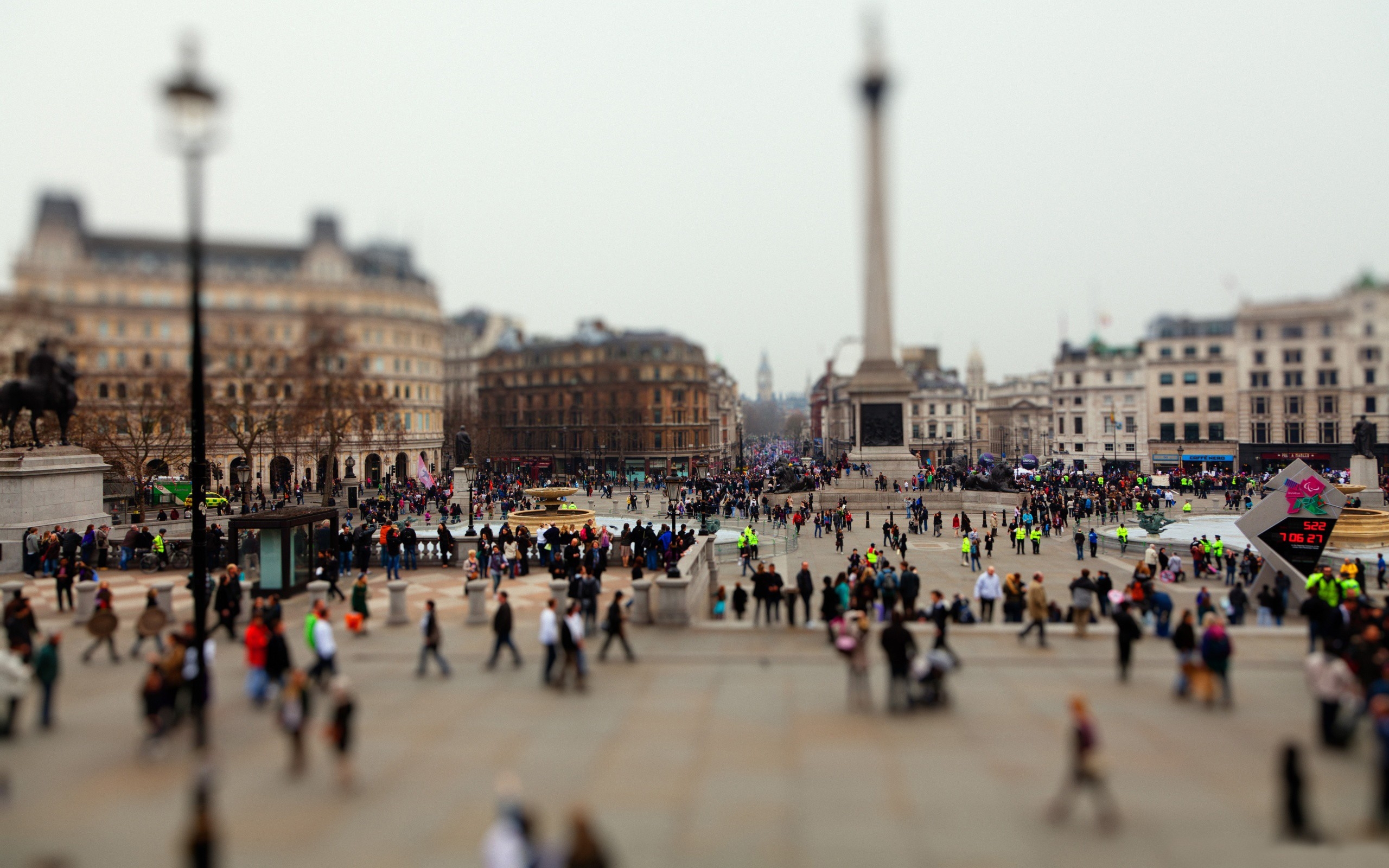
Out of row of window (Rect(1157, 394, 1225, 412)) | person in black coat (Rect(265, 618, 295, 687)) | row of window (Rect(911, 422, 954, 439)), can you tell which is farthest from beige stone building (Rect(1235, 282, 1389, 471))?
person in black coat (Rect(265, 618, 295, 687))

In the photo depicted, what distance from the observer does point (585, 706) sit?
1186cm

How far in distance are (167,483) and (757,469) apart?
52682 millimetres

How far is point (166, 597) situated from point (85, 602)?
2.61 meters

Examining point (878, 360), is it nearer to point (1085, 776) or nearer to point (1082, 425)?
point (1082, 425)

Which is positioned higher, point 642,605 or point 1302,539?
point 1302,539

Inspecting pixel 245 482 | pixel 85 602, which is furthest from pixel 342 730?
pixel 245 482

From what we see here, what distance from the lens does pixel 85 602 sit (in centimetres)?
1734

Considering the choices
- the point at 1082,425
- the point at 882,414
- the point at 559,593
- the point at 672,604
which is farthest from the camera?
the point at 1082,425

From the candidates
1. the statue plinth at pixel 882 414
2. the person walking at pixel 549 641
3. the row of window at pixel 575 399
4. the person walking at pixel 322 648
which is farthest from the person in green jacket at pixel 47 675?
the row of window at pixel 575 399

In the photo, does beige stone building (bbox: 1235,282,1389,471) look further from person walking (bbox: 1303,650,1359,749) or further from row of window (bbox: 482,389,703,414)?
person walking (bbox: 1303,650,1359,749)

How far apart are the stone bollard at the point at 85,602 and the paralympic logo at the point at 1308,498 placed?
27.3 meters

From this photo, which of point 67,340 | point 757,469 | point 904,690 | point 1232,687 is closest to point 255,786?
point 904,690

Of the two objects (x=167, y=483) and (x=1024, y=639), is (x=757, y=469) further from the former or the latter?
A: (x=1024, y=639)

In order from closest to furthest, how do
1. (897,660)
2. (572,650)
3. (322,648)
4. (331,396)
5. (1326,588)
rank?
(897,660) < (322,648) < (572,650) < (1326,588) < (331,396)
